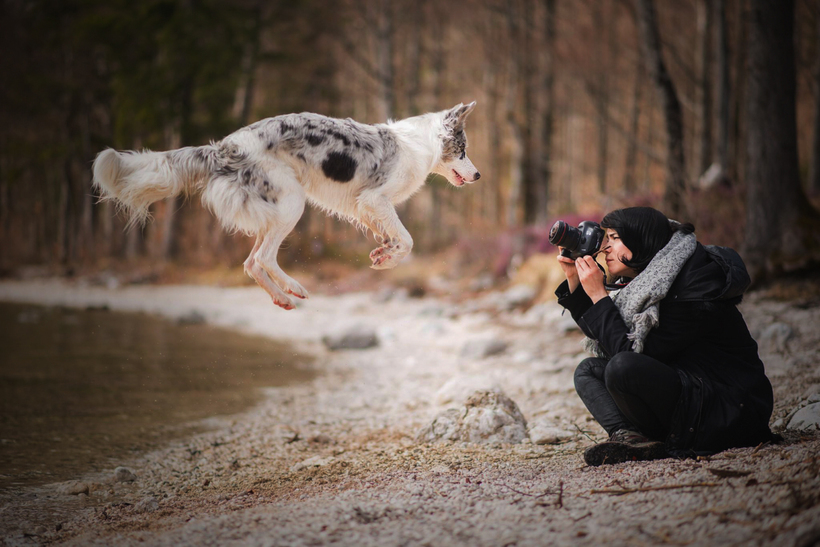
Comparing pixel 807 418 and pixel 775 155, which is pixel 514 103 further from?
pixel 807 418

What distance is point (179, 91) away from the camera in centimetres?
1688

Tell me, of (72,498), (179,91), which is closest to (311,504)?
(72,498)

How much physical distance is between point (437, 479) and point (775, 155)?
6.08 meters

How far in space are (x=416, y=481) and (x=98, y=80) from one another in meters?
19.7

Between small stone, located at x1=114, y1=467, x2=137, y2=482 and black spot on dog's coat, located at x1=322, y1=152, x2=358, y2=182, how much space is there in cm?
251

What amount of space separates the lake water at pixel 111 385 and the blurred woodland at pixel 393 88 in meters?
5.67

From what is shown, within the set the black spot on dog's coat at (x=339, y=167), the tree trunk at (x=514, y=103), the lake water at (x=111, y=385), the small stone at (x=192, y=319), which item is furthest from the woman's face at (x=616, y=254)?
the tree trunk at (x=514, y=103)

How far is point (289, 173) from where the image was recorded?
3371 mm

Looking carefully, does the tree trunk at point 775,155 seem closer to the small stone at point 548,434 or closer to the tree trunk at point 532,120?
the small stone at point 548,434

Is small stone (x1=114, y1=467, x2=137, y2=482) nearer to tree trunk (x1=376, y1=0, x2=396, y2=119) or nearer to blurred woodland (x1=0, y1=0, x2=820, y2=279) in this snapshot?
blurred woodland (x1=0, y1=0, x2=820, y2=279)

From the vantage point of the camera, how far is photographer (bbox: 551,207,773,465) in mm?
2885

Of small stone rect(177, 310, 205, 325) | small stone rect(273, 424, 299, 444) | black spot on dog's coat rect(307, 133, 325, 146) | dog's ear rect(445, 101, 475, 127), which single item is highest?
dog's ear rect(445, 101, 475, 127)

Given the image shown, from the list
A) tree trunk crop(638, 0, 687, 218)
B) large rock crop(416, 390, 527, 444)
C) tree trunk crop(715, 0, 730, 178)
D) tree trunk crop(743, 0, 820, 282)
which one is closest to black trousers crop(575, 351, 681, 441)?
large rock crop(416, 390, 527, 444)

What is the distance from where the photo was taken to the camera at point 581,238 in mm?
3006
